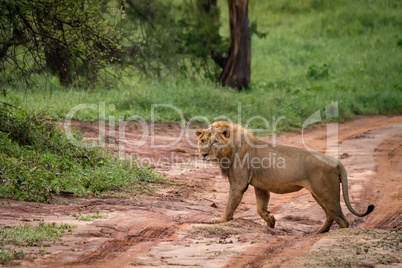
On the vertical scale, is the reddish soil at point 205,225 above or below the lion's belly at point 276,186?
below

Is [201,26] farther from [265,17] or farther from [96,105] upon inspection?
[265,17]

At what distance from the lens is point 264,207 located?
7.32 meters

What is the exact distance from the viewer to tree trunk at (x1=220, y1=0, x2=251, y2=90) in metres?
17.6

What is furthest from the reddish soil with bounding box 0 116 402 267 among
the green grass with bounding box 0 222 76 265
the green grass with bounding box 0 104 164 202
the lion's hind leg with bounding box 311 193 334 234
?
the green grass with bounding box 0 104 164 202

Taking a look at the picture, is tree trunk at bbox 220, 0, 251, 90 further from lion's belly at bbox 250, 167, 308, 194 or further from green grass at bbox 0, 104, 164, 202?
lion's belly at bbox 250, 167, 308, 194

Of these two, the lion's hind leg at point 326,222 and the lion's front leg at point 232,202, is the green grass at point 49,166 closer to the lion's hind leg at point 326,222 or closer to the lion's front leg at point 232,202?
the lion's front leg at point 232,202

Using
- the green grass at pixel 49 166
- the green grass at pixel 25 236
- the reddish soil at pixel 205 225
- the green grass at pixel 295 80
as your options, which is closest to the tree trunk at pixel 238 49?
the green grass at pixel 295 80

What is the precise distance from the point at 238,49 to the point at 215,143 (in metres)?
11.0

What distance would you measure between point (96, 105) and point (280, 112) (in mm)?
4685

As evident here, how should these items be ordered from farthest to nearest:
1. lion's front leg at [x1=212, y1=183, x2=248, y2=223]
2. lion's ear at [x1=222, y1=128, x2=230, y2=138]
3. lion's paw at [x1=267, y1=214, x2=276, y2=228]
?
lion's ear at [x1=222, y1=128, x2=230, y2=138] → lion's paw at [x1=267, y1=214, x2=276, y2=228] → lion's front leg at [x1=212, y1=183, x2=248, y2=223]

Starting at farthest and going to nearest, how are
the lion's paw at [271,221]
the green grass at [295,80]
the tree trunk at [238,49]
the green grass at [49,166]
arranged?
the tree trunk at [238,49] → the green grass at [295,80] → the green grass at [49,166] → the lion's paw at [271,221]

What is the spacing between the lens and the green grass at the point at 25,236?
5.00 metres

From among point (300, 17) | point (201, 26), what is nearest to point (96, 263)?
point (201, 26)

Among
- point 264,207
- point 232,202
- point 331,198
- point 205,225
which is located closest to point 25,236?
point 205,225
